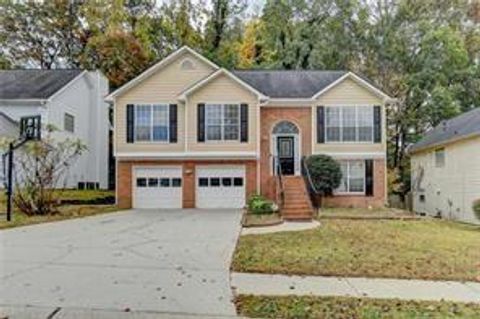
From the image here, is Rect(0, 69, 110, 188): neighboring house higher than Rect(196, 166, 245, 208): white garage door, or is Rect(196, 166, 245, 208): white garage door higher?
Rect(0, 69, 110, 188): neighboring house

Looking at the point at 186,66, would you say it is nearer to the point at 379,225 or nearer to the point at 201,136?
the point at 201,136

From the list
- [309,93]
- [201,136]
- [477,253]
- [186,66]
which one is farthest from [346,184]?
[477,253]

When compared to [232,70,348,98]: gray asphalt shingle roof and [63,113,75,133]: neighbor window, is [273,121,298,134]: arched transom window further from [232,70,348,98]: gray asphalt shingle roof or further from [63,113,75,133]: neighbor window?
[63,113,75,133]: neighbor window

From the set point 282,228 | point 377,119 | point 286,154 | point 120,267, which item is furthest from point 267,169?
point 120,267

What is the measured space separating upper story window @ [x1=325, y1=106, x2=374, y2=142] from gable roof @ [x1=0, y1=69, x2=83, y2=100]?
14.6m

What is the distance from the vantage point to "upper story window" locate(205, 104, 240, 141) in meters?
23.3

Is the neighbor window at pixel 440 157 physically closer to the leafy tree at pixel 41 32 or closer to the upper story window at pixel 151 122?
the upper story window at pixel 151 122

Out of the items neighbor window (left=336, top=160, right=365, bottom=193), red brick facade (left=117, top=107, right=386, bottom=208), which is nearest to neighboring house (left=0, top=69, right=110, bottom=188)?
red brick facade (left=117, top=107, right=386, bottom=208)

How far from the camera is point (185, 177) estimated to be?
77.5ft

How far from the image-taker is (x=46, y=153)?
19688 mm

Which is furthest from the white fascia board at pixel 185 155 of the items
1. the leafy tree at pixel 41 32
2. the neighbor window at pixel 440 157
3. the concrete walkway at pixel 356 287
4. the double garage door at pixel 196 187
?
the leafy tree at pixel 41 32

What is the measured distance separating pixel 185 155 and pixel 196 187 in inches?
62.1

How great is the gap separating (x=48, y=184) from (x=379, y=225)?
12.2 meters

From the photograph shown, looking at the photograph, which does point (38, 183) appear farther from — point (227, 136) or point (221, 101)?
point (221, 101)
